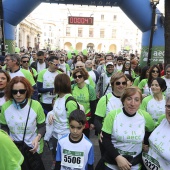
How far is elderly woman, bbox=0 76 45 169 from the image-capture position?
274cm

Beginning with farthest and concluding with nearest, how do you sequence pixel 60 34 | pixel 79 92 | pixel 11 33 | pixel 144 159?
pixel 60 34 < pixel 11 33 < pixel 79 92 < pixel 144 159

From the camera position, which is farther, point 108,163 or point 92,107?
point 92,107

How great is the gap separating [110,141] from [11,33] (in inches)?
364

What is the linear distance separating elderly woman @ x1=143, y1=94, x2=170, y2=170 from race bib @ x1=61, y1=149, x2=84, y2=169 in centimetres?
66

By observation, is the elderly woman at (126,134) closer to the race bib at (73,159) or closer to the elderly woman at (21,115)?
the race bib at (73,159)

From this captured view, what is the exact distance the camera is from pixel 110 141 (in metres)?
2.44

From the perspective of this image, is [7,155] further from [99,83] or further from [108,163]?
[99,83]

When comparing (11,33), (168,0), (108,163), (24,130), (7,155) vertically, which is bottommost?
(108,163)

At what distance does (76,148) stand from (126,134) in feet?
1.71

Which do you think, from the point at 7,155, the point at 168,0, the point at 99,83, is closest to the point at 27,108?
the point at 7,155

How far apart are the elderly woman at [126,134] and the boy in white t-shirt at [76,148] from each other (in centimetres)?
21

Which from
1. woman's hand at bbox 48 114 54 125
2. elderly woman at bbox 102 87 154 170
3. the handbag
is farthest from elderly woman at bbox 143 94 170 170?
woman's hand at bbox 48 114 54 125

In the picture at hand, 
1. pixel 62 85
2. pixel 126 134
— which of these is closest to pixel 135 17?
pixel 62 85

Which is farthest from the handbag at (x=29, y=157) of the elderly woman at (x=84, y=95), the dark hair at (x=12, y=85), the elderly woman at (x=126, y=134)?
the elderly woman at (x=84, y=95)
